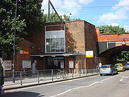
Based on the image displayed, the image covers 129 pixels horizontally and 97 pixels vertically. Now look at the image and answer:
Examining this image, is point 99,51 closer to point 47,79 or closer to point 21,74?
point 47,79

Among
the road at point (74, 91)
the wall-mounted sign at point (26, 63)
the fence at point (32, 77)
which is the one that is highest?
the wall-mounted sign at point (26, 63)

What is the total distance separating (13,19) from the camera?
101 ft

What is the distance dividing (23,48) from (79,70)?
934cm

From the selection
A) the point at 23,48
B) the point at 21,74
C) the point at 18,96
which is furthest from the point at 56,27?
the point at 18,96

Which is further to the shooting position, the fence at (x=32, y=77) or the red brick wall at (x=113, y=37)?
the red brick wall at (x=113, y=37)

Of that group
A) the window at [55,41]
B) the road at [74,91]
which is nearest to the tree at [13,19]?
the window at [55,41]

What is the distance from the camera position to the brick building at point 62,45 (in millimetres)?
43469

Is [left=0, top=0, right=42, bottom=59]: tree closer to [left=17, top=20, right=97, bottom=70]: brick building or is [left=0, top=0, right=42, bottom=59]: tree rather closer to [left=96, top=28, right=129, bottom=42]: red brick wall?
[left=17, top=20, right=97, bottom=70]: brick building

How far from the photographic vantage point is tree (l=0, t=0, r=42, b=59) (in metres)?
29.6

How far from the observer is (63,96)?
1320cm

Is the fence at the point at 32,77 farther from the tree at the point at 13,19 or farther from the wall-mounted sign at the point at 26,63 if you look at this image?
the wall-mounted sign at the point at 26,63

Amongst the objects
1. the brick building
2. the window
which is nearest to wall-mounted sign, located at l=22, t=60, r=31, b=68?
the brick building

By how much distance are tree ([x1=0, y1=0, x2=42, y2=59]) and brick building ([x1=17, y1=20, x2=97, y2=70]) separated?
6.76m

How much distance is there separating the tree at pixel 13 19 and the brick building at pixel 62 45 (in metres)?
6.76
